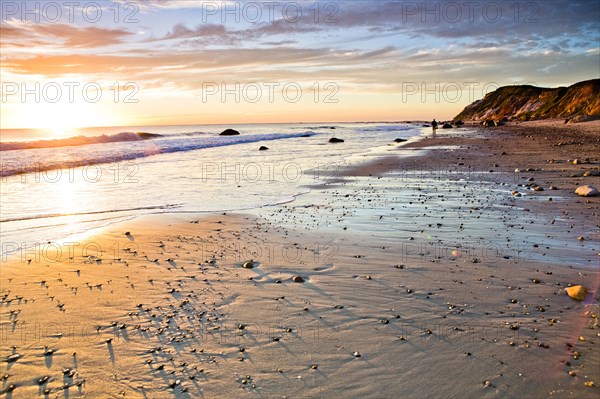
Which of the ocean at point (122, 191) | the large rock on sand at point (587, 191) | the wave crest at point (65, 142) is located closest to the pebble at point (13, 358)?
the ocean at point (122, 191)

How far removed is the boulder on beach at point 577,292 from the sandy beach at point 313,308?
3.8 inches

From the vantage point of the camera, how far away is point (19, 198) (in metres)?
14.9

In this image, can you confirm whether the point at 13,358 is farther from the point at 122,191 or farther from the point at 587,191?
the point at 587,191

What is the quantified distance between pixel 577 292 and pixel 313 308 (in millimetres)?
3646

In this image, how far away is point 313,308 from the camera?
19.5 feet

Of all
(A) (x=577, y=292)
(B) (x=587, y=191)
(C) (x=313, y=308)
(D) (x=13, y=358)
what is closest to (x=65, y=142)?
(D) (x=13, y=358)

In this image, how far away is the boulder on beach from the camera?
19.1ft

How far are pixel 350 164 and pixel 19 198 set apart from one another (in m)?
16.1

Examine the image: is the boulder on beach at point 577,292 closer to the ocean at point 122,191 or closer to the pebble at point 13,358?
the pebble at point 13,358

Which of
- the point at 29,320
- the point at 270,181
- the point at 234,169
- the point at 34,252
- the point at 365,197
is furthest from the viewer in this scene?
the point at 234,169

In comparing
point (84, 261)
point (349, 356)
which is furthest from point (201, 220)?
point (349, 356)

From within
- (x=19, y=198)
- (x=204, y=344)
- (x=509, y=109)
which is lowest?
(x=204, y=344)

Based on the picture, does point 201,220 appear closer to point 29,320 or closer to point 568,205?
point 29,320

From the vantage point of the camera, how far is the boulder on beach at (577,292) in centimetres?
584
